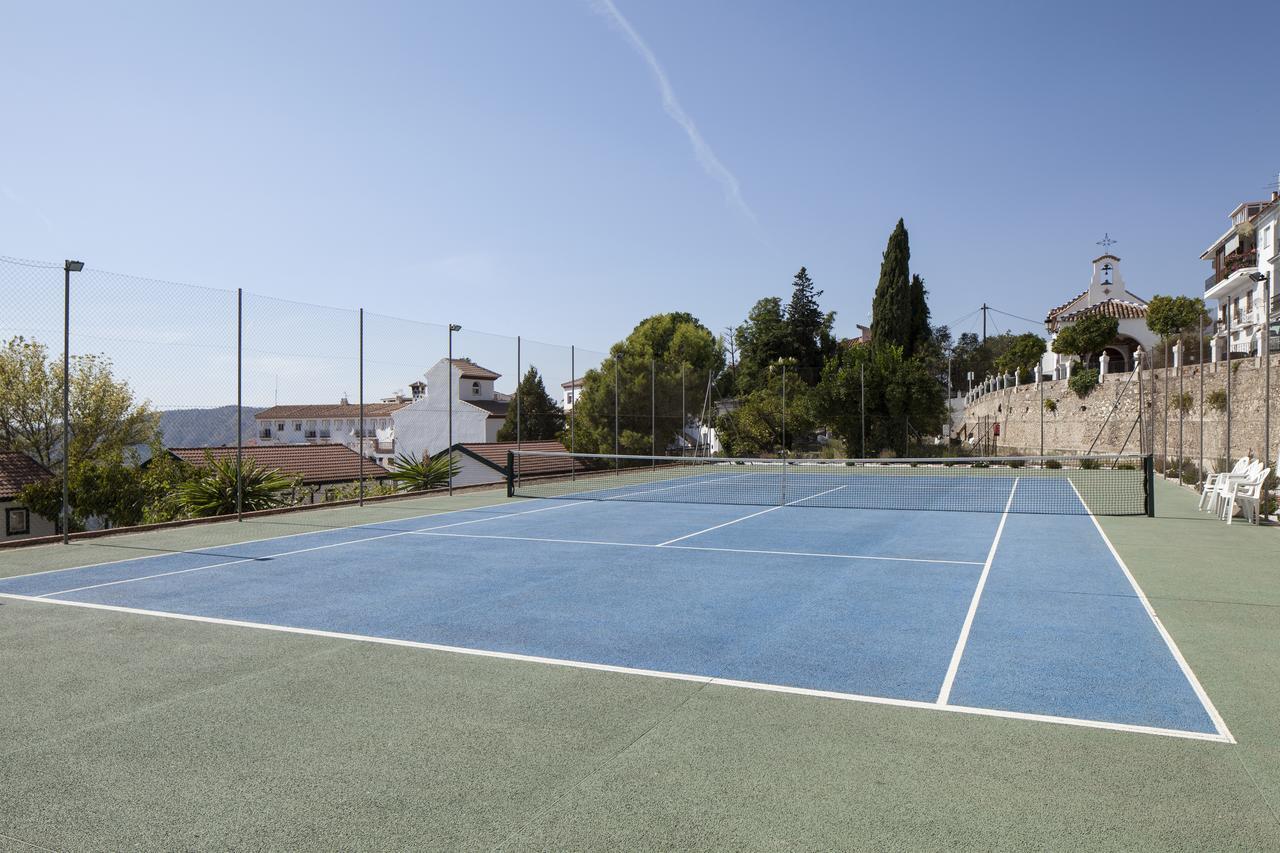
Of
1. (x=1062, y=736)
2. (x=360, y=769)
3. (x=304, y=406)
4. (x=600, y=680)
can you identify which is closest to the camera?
(x=360, y=769)

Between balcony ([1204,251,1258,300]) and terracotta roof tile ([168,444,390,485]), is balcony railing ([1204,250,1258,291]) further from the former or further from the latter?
terracotta roof tile ([168,444,390,485])

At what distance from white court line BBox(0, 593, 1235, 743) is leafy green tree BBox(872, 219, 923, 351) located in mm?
44104

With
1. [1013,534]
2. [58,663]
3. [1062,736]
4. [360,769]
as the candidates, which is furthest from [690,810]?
[1013,534]

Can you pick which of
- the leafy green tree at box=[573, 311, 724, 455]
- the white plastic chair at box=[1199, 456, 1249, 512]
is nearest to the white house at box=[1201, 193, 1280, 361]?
the white plastic chair at box=[1199, 456, 1249, 512]

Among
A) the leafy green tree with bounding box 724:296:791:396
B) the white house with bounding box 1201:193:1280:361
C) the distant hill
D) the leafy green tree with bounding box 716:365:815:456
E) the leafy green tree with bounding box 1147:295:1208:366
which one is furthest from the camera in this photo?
the leafy green tree with bounding box 724:296:791:396

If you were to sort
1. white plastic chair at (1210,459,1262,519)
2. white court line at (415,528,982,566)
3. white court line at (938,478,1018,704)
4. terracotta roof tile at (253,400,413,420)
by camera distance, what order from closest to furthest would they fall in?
white court line at (938,478,1018,704) → white court line at (415,528,982,566) → white plastic chair at (1210,459,1262,519) → terracotta roof tile at (253,400,413,420)

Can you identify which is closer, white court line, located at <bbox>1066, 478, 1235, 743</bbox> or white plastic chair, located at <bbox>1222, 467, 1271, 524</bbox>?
white court line, located at <bbox>1066, 478, 1235, 743</bbox>

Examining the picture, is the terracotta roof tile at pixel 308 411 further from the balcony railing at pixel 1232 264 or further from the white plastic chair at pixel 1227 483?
the balcony railing at pixel 1232 264

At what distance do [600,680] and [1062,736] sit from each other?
8.32 ft

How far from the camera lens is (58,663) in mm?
5289

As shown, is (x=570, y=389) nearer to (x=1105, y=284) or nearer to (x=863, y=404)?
(x=863, y=404)

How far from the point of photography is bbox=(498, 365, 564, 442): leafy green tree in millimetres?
24397

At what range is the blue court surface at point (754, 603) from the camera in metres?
4.93

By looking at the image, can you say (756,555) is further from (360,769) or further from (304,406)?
(304,406)
